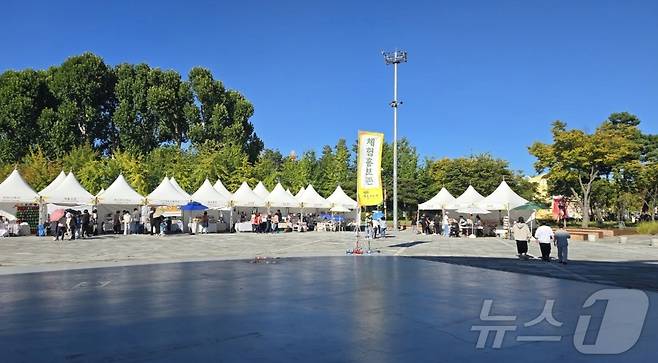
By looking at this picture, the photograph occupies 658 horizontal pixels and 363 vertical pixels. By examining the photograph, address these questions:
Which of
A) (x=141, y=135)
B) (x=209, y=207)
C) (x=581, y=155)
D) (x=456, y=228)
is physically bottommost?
(x=456, y=228)

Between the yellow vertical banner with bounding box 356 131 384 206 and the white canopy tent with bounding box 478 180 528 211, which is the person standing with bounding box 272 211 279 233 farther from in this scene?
the yellow vertical banner with bounding box 356 131 384 206

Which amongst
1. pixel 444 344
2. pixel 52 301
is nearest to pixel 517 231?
pixel 444 344

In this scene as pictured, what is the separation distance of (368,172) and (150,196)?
63.7 feet

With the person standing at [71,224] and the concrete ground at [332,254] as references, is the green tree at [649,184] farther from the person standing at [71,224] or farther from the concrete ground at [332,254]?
the person standing at [71,224]

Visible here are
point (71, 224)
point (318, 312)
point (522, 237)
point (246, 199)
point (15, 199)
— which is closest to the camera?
point (318, 312)

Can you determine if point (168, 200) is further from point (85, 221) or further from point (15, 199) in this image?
point (15, 199)

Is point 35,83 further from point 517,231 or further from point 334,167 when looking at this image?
point 517,231

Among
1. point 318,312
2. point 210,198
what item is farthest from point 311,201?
point 318,312

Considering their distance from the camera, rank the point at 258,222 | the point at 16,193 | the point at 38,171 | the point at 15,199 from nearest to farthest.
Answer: the point at 15,199
the point at 16,193
the point at 258,222
the point at 38,171

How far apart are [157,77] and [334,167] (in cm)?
2494

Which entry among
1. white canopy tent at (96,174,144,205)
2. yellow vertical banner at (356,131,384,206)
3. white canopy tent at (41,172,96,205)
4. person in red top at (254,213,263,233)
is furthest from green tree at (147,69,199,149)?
yellow vertical banner at (356,131,384,206)

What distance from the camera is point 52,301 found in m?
9.07

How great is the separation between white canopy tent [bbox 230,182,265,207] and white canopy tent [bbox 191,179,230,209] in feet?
2.08

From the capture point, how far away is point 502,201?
116 ft
